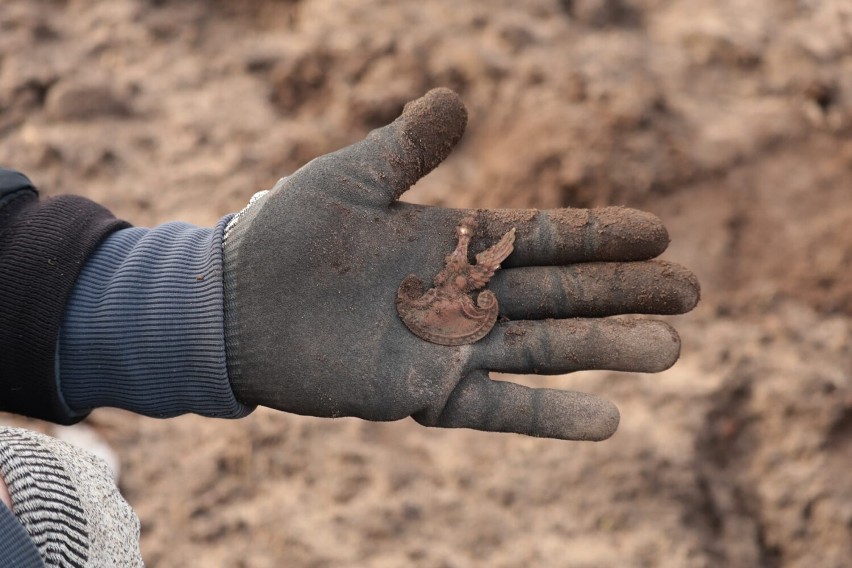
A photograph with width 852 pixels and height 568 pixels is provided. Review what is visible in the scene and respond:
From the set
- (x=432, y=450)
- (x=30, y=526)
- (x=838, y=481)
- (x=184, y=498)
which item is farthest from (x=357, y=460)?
(x=838, y=481)

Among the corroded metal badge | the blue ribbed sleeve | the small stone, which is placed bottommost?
the small stone

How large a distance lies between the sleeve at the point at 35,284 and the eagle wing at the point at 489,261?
2.96 feet

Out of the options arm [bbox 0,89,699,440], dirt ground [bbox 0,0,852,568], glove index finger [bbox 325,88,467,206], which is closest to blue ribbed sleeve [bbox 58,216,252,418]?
arm [bbox 0,89,699,440]

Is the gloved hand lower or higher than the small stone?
higher

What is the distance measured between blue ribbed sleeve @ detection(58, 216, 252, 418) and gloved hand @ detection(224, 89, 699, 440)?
0.05m

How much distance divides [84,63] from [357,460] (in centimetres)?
218

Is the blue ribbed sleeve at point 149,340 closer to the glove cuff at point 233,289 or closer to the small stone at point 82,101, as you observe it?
the glove cuff at point 233,289

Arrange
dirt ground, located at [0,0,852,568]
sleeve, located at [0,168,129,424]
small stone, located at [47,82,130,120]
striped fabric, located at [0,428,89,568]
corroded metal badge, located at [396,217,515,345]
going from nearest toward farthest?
striped fabric, located at [0,428,89,568], sleeve, located at [0,168,129,424], corroded metal badge, located at [396,217,515,345], dirt ground, located at [0,0,852,568], small stone, located at [47,82,130,120]

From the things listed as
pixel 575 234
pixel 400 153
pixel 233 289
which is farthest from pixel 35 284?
pixel 575 234

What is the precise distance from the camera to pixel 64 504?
1.31 m

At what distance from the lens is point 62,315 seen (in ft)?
5.89

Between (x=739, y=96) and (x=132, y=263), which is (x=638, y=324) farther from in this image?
(x=739, y=96)

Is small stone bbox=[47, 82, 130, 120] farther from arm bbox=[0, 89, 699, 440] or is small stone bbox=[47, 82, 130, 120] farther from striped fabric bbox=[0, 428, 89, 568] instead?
striped fabric bbox=[0, 428, 89, 568]

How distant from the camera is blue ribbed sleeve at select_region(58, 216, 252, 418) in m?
1.80
